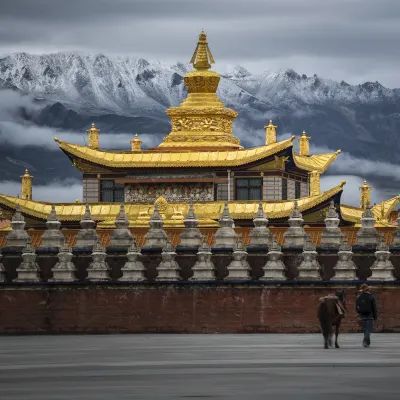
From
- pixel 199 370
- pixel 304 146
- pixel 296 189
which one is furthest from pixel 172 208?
pixel 199 370

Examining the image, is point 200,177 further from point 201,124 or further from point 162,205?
point 162,205

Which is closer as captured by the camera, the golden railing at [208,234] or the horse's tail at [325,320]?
the horse's tail at [325,320]

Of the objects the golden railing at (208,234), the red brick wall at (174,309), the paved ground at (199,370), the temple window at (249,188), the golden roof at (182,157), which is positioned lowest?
the paved ground at (199,370)

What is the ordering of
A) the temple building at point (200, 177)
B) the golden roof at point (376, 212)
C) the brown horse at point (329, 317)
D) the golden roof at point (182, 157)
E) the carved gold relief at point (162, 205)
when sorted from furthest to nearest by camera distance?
the golden roof at point (182, 157) → the golden roof at point (376, 212) → the temple building at point (200, 177) → the carved gold relief at point (162, 205) → the brown horse at point (329, 317)

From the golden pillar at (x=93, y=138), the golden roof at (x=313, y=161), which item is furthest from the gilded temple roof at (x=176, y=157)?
the golden pillar at (x=93, y=138)

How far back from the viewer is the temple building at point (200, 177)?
2753 inches

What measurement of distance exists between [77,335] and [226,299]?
4674 mm

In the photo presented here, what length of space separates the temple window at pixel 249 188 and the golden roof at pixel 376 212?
3.41m

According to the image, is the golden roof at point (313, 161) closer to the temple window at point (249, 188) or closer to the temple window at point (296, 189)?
the temple window at point (296, 189)

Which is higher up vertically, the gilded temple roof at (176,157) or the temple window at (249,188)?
the gilded temple roof at (176,157)

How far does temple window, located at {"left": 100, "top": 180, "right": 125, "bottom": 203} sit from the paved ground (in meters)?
26.7

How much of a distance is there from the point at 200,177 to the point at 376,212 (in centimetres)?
869

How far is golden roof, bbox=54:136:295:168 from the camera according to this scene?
240 ft

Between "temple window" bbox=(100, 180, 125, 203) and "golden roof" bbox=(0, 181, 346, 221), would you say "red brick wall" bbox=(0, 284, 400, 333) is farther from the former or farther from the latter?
"temple window" bbox=(100, 180, 125, 203)
